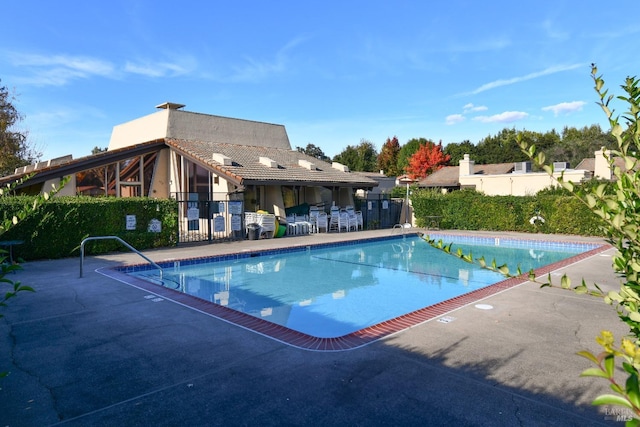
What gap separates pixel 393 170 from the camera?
196 ft

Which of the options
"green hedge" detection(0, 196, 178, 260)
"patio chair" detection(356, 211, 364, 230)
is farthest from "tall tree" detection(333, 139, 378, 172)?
"green hedge" detection(0, 196, 178, 260)

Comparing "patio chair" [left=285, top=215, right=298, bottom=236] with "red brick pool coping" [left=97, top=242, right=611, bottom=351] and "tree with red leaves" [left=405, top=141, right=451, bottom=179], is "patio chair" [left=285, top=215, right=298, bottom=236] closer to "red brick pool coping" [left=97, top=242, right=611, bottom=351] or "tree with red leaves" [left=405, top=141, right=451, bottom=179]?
"red brick pool coping" [left=97, top=242, right=611, bottom=351]

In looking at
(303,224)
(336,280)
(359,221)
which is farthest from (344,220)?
(336,280)

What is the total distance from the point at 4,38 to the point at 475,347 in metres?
21.4

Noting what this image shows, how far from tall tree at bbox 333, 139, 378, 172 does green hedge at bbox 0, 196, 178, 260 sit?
46644 mm

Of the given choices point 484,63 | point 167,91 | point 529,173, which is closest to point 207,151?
point 167,91

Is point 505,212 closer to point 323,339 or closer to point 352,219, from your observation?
point 352,219

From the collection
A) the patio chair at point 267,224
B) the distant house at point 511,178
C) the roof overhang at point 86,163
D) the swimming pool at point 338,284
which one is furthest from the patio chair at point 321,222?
the distant house at point 511,178

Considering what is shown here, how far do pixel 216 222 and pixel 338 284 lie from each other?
7.88 m

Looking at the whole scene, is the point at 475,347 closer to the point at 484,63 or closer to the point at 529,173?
the point at 484,63

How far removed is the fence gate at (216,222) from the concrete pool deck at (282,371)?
32.9 feet

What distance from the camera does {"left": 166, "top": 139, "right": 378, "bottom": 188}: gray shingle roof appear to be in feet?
60.0

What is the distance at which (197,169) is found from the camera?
19.9 metres

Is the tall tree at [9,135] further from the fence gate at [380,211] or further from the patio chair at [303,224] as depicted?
the fence gate at [380,211]
